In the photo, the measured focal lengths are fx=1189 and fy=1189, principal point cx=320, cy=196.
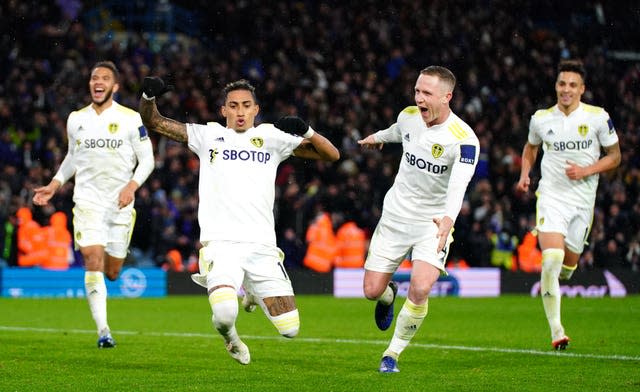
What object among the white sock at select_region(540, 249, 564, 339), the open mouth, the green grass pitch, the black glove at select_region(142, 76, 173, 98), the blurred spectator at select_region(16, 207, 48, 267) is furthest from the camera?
the blurred spectator at select_region(16, 207, 48, 267)

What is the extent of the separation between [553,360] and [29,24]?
60.5 feet

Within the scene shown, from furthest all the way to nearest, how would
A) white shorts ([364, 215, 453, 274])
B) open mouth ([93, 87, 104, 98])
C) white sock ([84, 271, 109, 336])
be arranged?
open mouth ([93, 87, 104, 98])
white sock ([84, 271, 109, 336])
white shorts ([364, 215, 453, 274])

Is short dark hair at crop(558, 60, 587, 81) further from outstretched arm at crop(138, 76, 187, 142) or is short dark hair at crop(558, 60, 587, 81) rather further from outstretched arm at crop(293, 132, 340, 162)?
outstretched arm at crop(138, 76, 187, 142)

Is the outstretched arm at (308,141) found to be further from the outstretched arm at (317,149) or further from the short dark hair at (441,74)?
the short dark hair at (441,74)

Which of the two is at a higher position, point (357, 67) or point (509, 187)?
point (357, 67)

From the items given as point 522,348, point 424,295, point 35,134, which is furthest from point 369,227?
point 424,295

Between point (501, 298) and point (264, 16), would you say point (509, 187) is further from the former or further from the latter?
A: point (264, 16)

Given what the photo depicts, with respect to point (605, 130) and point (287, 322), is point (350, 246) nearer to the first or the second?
point (605, 130)

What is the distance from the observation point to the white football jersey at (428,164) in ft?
30.7

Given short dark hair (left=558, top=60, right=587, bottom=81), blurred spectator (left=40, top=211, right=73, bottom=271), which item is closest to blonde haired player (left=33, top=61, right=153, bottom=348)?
short dark hair (left=558, top=60, right=587, bottom=81)

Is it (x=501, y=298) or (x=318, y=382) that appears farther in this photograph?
(x=501, y=298)

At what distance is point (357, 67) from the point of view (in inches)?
1137

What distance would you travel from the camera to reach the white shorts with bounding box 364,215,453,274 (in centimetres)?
963

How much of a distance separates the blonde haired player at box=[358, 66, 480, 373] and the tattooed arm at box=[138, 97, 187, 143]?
5.90 ft
